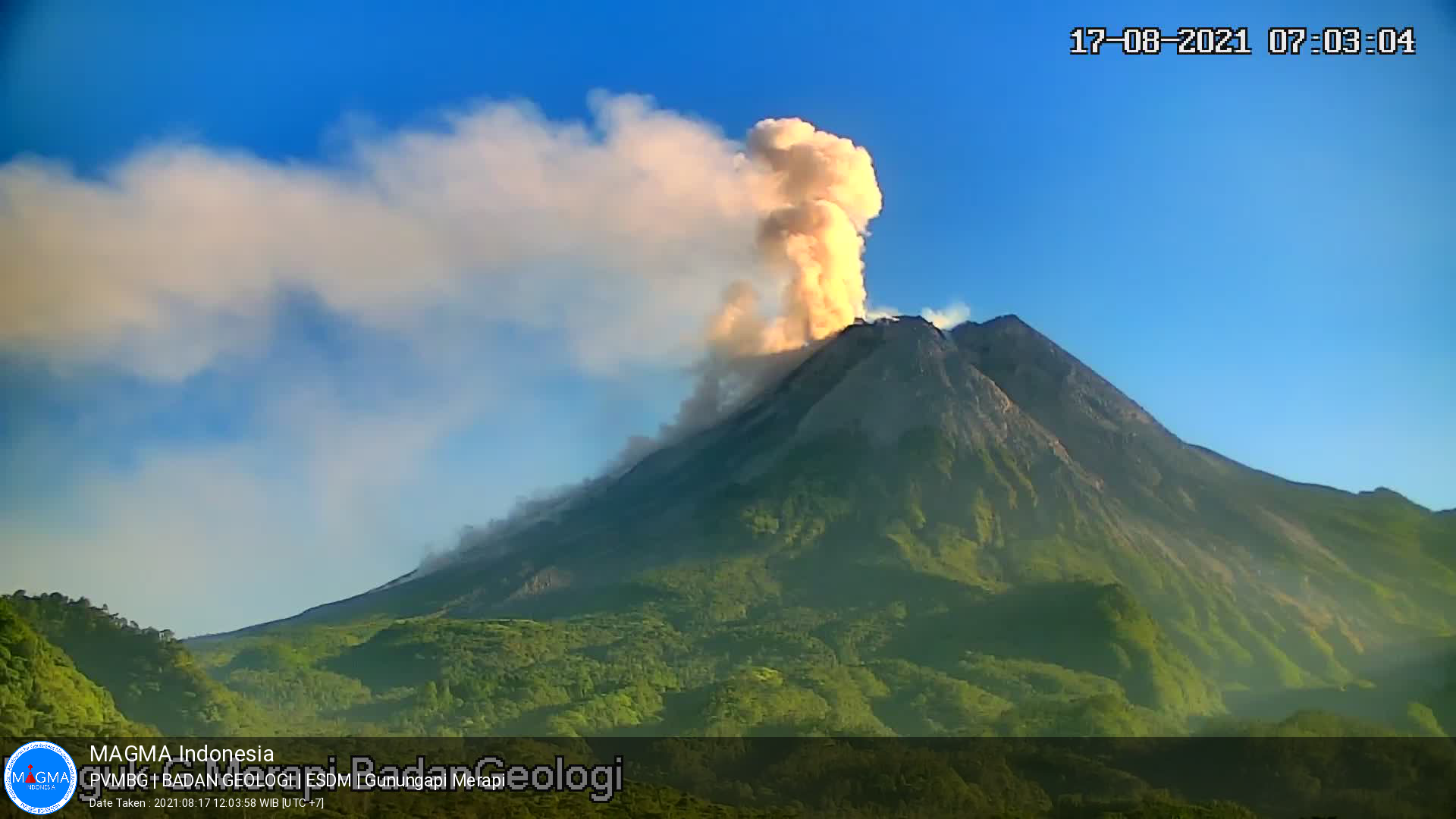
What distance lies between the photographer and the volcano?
41844 millimetres

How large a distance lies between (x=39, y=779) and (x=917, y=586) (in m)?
37.2

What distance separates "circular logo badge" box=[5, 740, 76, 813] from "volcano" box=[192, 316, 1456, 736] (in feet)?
63.5

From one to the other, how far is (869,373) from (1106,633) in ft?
65.2

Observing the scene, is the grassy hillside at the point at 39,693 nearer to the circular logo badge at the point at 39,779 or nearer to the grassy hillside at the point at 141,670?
the grassy hillside at the point at 141,670

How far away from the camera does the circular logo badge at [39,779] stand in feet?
55.6

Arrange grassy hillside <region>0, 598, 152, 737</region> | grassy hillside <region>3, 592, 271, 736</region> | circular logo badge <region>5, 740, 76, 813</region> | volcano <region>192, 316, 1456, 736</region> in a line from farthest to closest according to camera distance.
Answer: volcano <region>192, 316, 1456, 736</region> < grassy hillside <region>3, 592, 271, 736</region> < grassy hillside <region>0, 598, 152, 737</region> < circular logo badge <region>5, 740, 76, 813</region>

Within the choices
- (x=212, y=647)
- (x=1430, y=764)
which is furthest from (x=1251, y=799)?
(x=212, y=647)

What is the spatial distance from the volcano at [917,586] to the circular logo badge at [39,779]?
1934 cm

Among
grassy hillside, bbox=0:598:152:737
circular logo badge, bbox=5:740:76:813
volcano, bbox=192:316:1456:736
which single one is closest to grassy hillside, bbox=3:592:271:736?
grassy hillside, bbox=0:598:152:737

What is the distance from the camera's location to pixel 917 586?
51344 millimetres

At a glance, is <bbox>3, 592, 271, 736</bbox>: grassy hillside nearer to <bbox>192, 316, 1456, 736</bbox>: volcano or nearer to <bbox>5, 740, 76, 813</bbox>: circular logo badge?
<bbox>192, 316, 1456, 736</bbox>: volcano

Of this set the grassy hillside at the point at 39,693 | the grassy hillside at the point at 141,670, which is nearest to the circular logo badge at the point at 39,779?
the grassy hillside at the point at 39,693

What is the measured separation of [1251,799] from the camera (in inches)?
1161

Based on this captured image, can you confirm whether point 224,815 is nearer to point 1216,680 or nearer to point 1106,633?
point 1106,633
